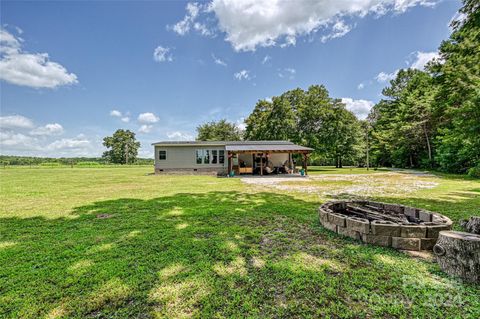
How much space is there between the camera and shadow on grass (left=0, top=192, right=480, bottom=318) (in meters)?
1.89

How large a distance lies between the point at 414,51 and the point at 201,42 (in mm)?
19286

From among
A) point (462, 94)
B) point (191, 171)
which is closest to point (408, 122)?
point (462, 94)

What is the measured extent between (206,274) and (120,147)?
64.7m

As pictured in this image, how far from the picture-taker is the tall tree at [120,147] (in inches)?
2255

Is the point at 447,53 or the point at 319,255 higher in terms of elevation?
the point at 447,53

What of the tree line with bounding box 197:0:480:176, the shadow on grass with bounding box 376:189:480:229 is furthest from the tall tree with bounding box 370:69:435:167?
the shadow on grass with bounding box 376:189:480:229

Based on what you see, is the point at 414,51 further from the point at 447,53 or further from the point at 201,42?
the point at 201,42

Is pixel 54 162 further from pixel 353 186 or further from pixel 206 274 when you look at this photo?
pixel 206 274

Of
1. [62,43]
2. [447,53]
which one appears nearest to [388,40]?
[447,53]

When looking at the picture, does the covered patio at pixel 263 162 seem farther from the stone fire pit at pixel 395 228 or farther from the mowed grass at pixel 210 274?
the mowed grass at pixel 210 274

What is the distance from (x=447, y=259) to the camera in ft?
7.80

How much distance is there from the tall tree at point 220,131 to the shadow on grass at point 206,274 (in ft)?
123

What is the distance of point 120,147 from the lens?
189 ft

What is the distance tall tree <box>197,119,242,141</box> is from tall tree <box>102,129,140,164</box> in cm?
2726
